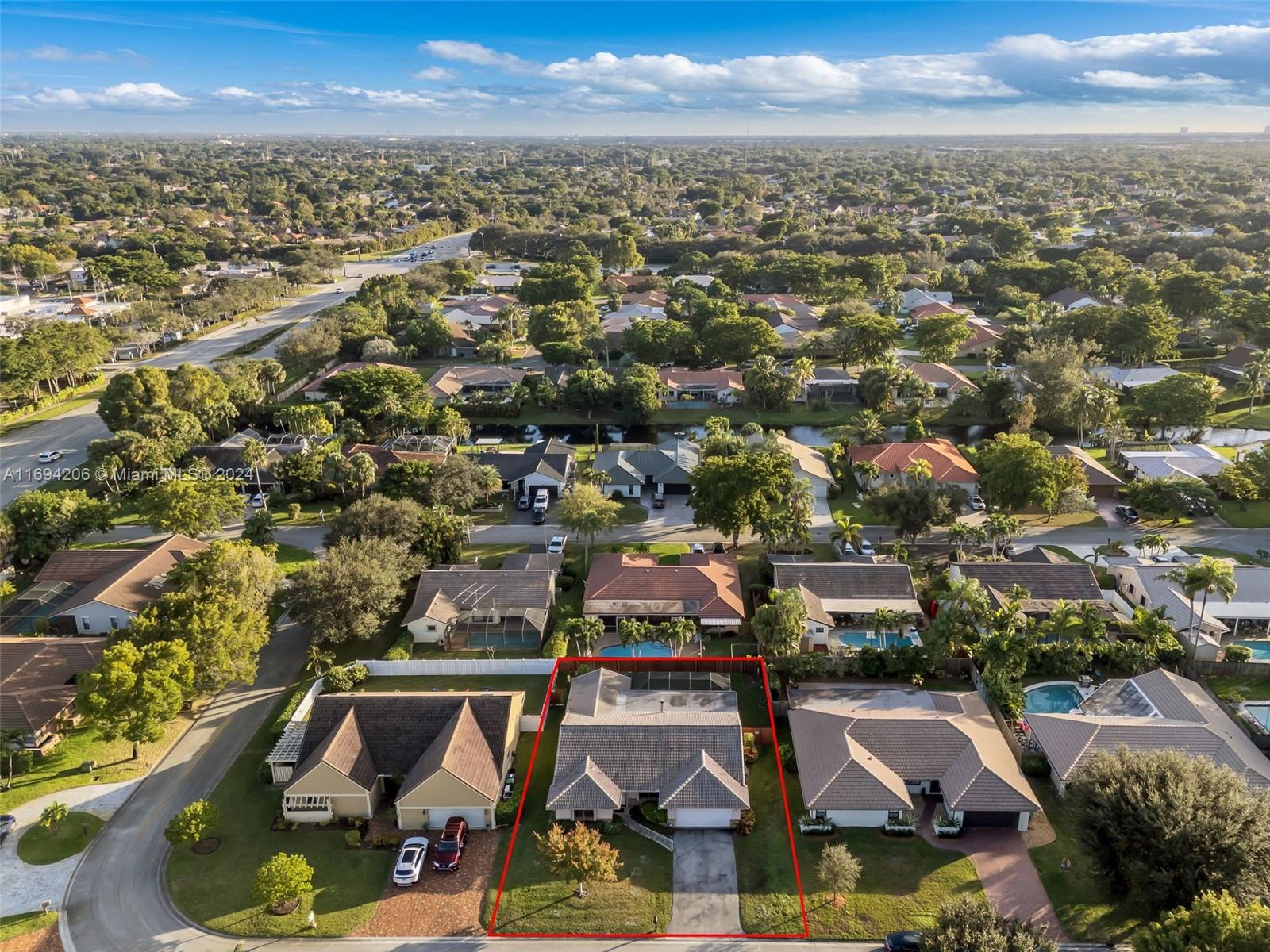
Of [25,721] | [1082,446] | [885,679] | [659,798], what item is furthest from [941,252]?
[25,721]

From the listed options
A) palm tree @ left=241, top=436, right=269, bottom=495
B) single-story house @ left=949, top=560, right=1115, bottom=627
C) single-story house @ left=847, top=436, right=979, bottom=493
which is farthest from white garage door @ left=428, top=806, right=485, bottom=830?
palm tree @ left=241, top=436, right=269, bottom=495

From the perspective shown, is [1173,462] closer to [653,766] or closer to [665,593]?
[665,593]

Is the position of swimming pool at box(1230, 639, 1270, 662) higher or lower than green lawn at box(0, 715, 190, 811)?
lower

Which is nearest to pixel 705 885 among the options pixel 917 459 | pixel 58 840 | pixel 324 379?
pixel 58 840

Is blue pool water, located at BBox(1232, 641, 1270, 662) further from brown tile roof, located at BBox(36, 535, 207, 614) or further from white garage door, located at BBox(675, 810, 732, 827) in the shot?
brown tile roof, located at BBox(36, 535, 207, 614)

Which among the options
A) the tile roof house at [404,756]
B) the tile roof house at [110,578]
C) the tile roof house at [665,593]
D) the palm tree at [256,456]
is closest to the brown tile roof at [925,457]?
the tile roof house at [665,593]

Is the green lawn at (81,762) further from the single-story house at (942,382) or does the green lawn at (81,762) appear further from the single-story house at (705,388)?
the single-story house at (942,382)
